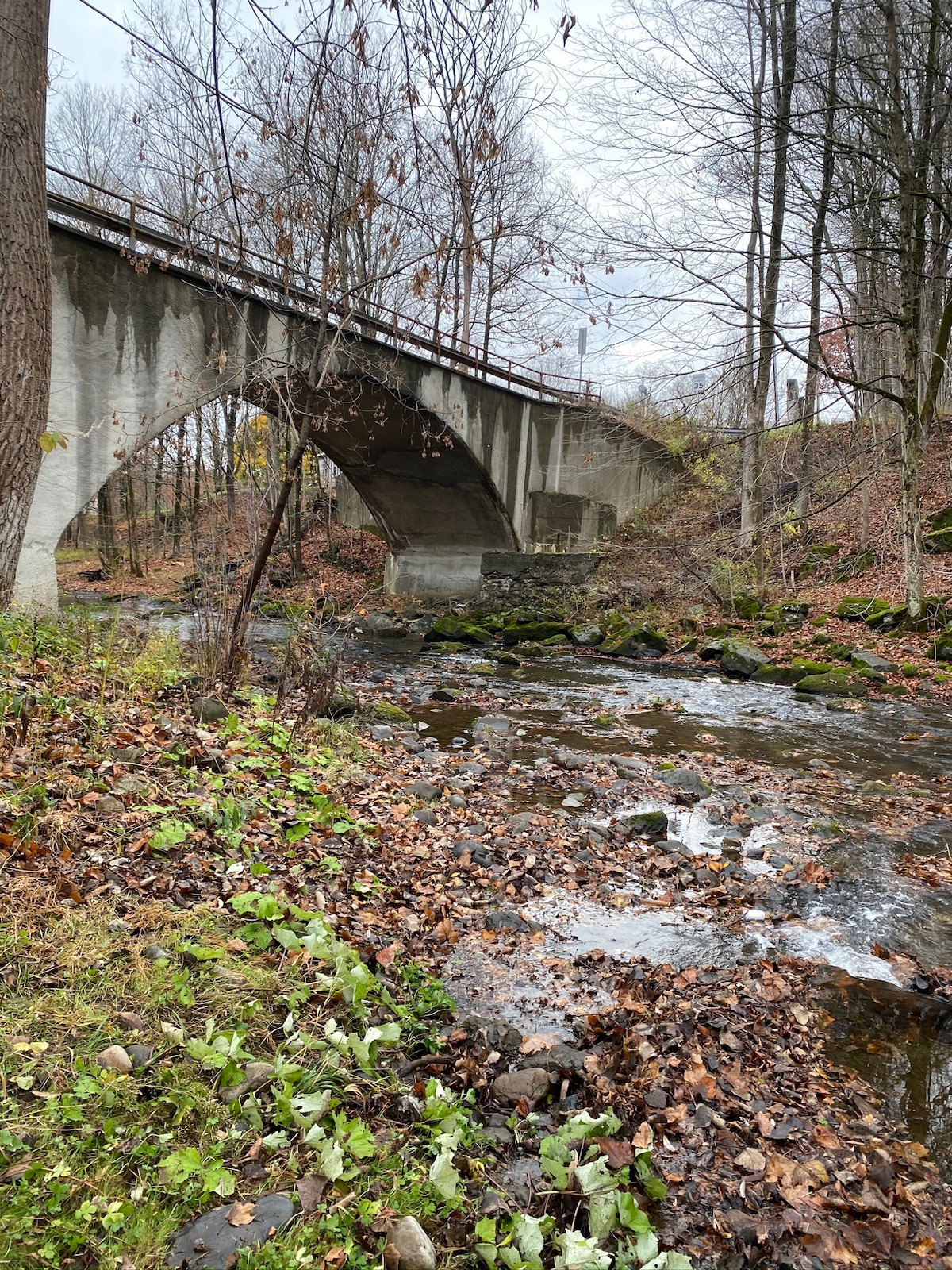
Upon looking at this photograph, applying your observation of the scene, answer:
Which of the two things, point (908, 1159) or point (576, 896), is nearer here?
A: point (908, 1159)

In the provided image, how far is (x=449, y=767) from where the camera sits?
20.2 ft

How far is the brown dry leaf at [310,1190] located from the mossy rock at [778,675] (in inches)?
411

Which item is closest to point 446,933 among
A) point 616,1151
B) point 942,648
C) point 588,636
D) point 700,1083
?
point 700,1083

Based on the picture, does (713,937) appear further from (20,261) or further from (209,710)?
(20,261)

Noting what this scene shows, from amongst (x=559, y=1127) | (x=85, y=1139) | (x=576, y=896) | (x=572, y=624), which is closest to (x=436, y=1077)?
(x=559, y=1127)

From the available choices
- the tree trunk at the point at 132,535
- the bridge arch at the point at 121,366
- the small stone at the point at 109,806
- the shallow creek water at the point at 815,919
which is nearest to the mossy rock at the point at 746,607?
the shallow creek water at the point at 815,919

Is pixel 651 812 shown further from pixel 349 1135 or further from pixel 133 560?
pixel 133 560

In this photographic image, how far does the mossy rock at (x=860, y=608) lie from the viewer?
12.4 meters

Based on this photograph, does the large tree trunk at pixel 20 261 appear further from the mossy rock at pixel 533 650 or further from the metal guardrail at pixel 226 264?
the mossy rock at pixel 533 650

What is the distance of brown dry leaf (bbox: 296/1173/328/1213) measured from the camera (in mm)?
1658

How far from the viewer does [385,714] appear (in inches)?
305

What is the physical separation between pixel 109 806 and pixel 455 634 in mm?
12525

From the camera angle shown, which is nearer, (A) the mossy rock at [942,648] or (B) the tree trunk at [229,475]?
(B) the tree trunk at [229,475]

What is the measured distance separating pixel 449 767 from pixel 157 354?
7661mm
